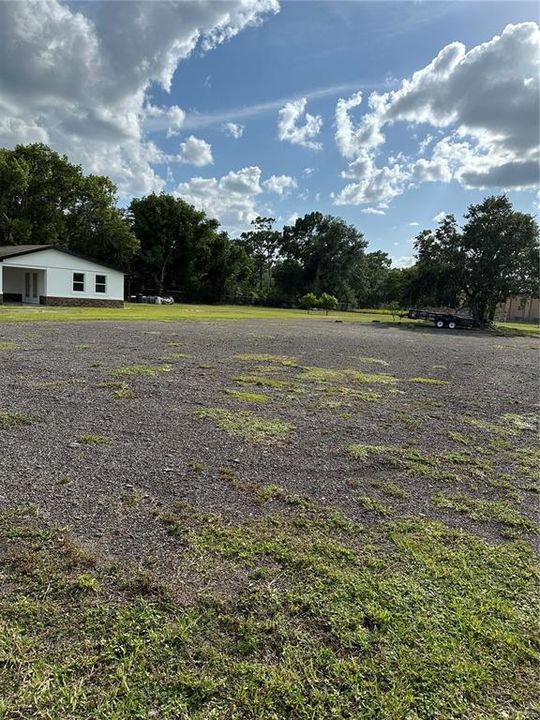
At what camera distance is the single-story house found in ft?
77.3

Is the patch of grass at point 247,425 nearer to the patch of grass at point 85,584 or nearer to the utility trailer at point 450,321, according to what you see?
the patch of grass at point 85,584

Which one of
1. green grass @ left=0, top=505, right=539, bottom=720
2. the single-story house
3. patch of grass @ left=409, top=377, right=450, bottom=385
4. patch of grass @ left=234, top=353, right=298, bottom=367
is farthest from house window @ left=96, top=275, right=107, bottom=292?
green grass @ left=0, top=505, right=539, bottom=720

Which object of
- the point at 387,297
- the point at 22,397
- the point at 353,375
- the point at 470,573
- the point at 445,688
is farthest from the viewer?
the point at 387,297

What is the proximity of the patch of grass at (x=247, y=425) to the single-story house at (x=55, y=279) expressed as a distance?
2282 cm

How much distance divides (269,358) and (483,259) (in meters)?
24.4

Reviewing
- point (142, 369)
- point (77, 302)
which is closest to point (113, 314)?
point (77, 302)

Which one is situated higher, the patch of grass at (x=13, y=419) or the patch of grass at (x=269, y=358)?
the patch of grass at (x=269, y=358)

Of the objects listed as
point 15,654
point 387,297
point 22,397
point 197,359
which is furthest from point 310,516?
point 387,297

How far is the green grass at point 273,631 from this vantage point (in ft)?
4.91

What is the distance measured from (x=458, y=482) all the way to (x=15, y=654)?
2956 mm

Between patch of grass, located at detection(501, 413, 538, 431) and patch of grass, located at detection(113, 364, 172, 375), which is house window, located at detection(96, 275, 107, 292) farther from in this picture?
patch of grass, located at detection(501, 413, 538, 431)

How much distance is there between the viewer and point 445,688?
1.57 metres

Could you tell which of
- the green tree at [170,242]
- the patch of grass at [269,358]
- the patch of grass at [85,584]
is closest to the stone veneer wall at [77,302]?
the green tree at [170,242]

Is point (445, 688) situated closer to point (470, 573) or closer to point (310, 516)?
point (470, 573)
